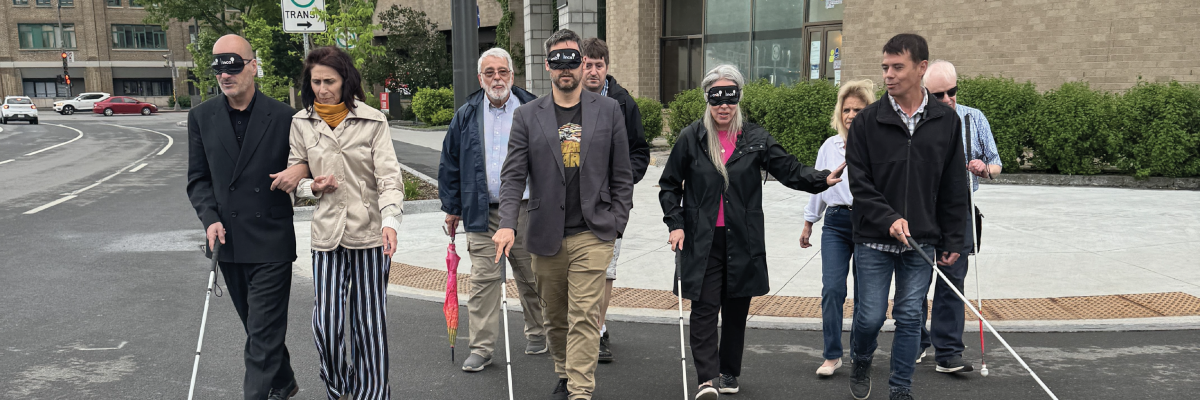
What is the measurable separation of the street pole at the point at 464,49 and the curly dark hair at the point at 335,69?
5.29 meters

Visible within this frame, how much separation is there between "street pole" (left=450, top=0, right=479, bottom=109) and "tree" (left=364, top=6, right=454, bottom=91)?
1137 inches

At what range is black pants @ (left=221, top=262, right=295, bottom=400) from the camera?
4004 millimetres

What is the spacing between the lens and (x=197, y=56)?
1955 inches

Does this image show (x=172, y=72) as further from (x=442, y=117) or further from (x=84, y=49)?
(x=442, y=117)

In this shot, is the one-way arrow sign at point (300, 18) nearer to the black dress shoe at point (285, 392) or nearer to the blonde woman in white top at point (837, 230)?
the black dress shoe at point (285, 392)

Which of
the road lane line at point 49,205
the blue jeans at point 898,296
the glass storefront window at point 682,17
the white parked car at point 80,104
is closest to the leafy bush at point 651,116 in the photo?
the glass storefront window at point 682,17

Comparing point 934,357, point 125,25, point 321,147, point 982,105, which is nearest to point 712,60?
point 982,105

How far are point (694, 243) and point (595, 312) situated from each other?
0.62 meters

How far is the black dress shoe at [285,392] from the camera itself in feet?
14.4

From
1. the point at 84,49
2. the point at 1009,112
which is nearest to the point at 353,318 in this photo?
the point at 1009,112

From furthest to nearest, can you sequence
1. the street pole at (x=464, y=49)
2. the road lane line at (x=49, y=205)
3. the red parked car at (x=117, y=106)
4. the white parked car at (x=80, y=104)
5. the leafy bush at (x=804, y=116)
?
the white parked car at (x=80, y=104), the red parked car at (x=117, y=106), the leafy bush at (x=804, y=116), the road lane line at (x=49, y=205), the street pole at (x=464, y=49)

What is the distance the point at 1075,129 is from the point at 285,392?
11.7 metres

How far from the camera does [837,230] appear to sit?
4781 millimetres

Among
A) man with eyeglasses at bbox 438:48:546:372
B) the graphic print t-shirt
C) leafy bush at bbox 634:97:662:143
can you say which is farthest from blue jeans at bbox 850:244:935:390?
leafy bush at bbox 634:97:662:143
